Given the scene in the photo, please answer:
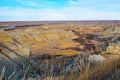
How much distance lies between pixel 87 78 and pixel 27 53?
4498mm

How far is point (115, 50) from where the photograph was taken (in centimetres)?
1210

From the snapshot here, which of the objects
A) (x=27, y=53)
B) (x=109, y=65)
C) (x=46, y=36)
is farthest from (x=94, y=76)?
(x=46, y=36)

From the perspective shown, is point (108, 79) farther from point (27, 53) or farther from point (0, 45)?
point (27, 53)

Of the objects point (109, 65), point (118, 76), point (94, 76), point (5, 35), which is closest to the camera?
point (118, 76)

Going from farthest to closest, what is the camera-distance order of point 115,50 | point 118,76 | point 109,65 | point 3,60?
point 115,50 < point 3,60 < point 109,65 < point 118,76

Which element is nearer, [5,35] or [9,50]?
[9,50]

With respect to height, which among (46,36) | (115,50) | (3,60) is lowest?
(46,36)

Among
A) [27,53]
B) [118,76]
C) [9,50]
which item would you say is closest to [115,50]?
[27,53]

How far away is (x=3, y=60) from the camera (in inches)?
249

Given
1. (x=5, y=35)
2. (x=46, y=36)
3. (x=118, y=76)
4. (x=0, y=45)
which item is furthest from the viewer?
(x=46, y=36)

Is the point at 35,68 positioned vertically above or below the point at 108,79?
below

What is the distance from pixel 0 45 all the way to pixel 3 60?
3.20 ft

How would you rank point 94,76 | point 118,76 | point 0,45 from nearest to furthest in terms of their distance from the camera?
point 118,76 < point 94,76 < point 0,45

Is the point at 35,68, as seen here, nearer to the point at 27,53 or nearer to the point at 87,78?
the point at 27,53
